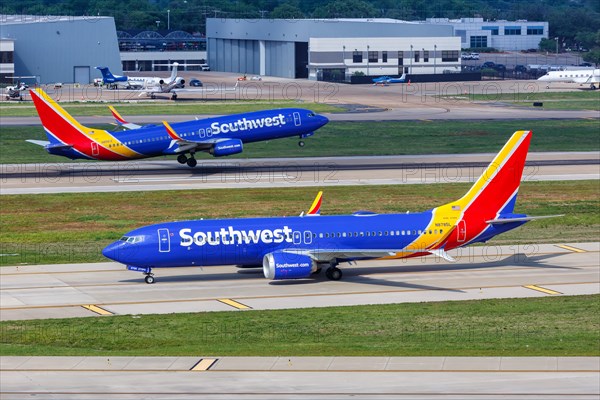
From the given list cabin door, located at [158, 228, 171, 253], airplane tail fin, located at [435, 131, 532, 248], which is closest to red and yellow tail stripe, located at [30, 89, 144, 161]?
cabin door, located at [158, 228, 171, 253]

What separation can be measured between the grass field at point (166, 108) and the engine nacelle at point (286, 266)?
90813 millimetres

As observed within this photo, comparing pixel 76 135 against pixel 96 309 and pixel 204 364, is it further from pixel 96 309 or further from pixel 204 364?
pixel 204 364

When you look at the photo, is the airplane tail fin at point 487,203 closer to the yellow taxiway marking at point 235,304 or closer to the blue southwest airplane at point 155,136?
the yellow taxiway marking at point 235,304

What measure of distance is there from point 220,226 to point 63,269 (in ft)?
31.6

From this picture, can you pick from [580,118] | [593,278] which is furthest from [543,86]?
[593,278]

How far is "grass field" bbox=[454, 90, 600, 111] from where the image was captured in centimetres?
15944

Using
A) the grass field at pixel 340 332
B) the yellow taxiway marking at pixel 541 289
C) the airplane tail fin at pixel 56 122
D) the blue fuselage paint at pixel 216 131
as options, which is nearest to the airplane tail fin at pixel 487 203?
the yellow taxiway marking at pixel 541 289

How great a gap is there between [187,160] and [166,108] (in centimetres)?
5828

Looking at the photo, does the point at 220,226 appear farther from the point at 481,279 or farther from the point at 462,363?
the point at 462,363

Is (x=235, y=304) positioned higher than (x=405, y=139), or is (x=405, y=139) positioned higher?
(x=235, y=304)

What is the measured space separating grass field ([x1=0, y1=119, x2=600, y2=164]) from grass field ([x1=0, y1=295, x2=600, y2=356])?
5770 cm

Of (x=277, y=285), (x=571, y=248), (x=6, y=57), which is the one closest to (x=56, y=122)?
(x=277, y=285)

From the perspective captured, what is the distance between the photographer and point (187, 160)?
98312 mm

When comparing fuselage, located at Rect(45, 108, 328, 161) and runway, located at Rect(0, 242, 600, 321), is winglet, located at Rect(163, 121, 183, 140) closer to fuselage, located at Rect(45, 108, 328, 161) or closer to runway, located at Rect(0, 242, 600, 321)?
fuselage, located at Rect(45, 108, 328, 161)
